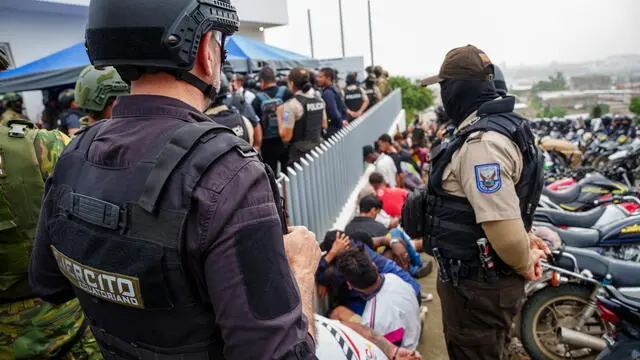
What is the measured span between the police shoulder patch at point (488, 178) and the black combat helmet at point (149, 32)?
Result: 1.47m

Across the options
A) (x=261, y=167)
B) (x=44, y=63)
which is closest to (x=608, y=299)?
(x=261, y=167)

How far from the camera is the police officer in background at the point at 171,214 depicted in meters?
0.89

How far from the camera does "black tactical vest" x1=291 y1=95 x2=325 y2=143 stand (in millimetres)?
4910

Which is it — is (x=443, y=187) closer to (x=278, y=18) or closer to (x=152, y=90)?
(x=152, y=90)

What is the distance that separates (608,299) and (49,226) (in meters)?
3.18

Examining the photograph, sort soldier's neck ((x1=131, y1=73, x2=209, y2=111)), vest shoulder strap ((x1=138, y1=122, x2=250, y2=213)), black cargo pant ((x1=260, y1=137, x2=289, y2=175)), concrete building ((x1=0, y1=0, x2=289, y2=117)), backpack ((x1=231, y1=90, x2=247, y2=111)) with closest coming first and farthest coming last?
vest shoulder strap ((x1=138, y1=122, x2=250, y2=213)), soldier's neck ((x1=131, y1=73, x2=209, y2=111)), backpack ((x1=231, y1=90, x2=247, y2=111)), black cargo pant ((x1=260, y1=137, x2=289, y2=175)), concrete building ((x1=0, y1=0, x2=289, y2=117))

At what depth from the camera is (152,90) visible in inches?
41.2

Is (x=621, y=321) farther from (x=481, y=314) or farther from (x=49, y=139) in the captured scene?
(x=49, y=139)

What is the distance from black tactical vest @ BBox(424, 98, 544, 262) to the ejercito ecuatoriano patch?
67.6 inches

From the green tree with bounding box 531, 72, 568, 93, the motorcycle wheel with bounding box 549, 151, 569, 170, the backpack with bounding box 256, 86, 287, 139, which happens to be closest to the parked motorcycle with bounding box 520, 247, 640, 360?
the backpack with bounding box 256, 86, 287, 139

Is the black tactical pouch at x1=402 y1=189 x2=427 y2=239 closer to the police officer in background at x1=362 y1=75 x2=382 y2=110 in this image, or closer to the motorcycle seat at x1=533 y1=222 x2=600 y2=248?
the motorcycle seat at x1=533 y1=222 x2=600 y2=248

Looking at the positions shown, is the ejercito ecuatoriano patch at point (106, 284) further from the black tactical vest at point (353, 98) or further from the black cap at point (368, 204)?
the black tactical vest at point (353, 98)

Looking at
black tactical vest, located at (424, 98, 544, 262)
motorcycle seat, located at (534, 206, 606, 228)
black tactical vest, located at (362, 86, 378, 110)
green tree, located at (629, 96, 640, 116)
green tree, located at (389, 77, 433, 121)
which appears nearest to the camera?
black tactical vest, located at (424, 98, 544, 262)

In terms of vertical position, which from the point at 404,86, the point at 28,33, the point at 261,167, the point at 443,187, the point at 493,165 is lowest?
the point at 404,86
